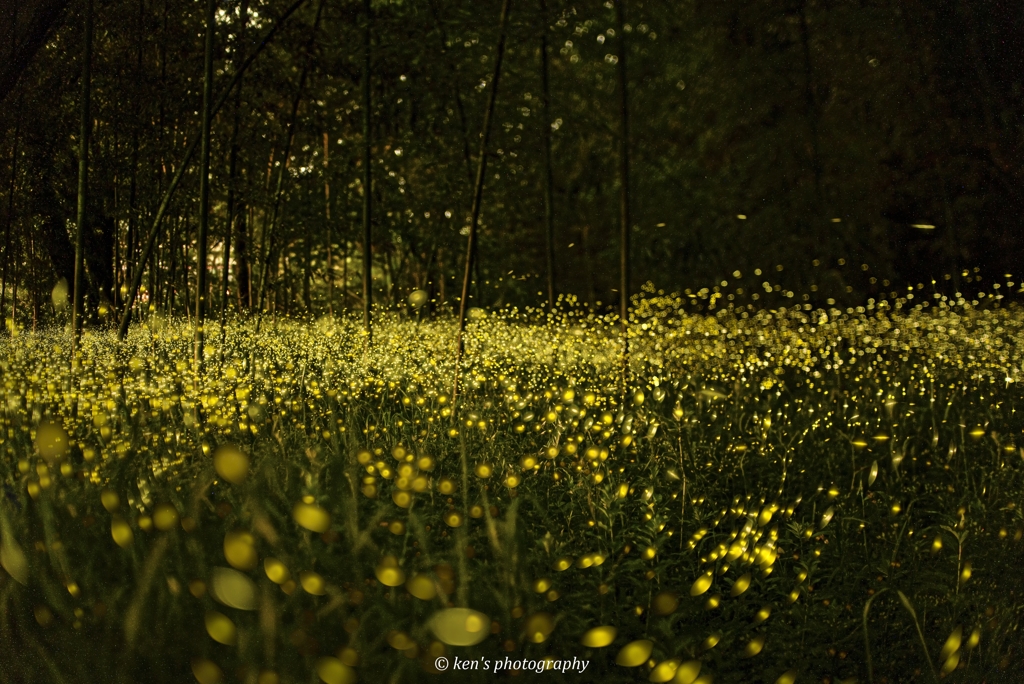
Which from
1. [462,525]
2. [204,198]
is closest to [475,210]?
[204,198]

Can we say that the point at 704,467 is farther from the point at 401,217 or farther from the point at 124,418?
the point at 401,217

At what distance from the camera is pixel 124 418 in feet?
6.73

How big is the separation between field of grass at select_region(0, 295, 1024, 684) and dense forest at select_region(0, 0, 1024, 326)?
0.40m

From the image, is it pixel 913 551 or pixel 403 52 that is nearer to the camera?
pixel 913 551

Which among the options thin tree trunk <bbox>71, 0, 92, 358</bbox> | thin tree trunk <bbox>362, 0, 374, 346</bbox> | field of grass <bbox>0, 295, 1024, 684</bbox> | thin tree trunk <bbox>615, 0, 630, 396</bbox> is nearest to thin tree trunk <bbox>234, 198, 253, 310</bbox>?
thin tree trunk <bbox>362, 0, 374, 346</bbox>

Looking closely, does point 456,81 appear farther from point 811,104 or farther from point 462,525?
point 462,525

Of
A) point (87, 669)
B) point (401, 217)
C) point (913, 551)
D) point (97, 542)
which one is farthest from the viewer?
point (401, 217)

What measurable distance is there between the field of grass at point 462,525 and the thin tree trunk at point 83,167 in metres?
0.11

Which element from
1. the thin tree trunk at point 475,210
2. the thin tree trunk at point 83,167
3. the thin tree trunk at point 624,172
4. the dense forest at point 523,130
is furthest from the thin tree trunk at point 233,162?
the thin tree trunk at point 624,172

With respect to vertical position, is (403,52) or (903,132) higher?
(403,52)

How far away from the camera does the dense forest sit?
7.34 ft

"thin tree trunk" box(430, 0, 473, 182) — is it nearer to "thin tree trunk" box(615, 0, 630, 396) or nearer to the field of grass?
"thin tree trunk" box(615, 0, 630, 396)

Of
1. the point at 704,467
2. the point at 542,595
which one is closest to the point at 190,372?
the point at 542,595

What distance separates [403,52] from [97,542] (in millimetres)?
3517
